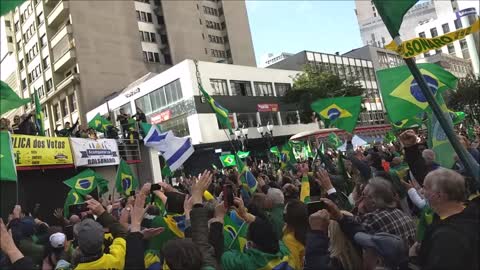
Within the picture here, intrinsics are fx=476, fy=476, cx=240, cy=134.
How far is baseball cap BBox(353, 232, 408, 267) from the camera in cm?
325

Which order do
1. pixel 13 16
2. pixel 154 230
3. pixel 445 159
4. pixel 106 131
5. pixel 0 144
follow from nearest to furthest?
pixel 0 144, pixel 154 230, pixel 445 159, pixel 106 131, pixel 13 16

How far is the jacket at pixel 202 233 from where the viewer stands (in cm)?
370

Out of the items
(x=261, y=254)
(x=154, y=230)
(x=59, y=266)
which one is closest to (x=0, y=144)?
(x=154, y=230)

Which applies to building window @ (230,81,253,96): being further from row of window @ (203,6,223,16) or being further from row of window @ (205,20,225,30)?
row of window @ (203,6,223,16)

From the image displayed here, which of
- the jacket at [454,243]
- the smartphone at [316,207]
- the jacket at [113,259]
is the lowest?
the jacket at [454,243]

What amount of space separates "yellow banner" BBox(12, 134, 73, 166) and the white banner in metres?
0.33

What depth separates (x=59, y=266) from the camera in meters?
4.62

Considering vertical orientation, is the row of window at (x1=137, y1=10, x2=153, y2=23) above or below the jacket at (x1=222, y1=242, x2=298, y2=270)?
above

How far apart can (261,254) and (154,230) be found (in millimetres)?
851

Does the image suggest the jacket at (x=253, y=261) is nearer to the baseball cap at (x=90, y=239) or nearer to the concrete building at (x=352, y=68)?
the baseball cap at (x=90, y=239)

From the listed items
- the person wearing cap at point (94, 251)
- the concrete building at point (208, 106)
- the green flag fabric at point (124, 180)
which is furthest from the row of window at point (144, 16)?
the person wearing cap at point (94, 251)

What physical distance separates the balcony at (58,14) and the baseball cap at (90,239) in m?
53.0

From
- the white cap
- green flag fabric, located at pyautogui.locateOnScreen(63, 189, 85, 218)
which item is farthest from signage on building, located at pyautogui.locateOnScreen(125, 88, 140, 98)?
the white cap

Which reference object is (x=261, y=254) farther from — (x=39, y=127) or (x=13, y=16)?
(x=13, y=16)
